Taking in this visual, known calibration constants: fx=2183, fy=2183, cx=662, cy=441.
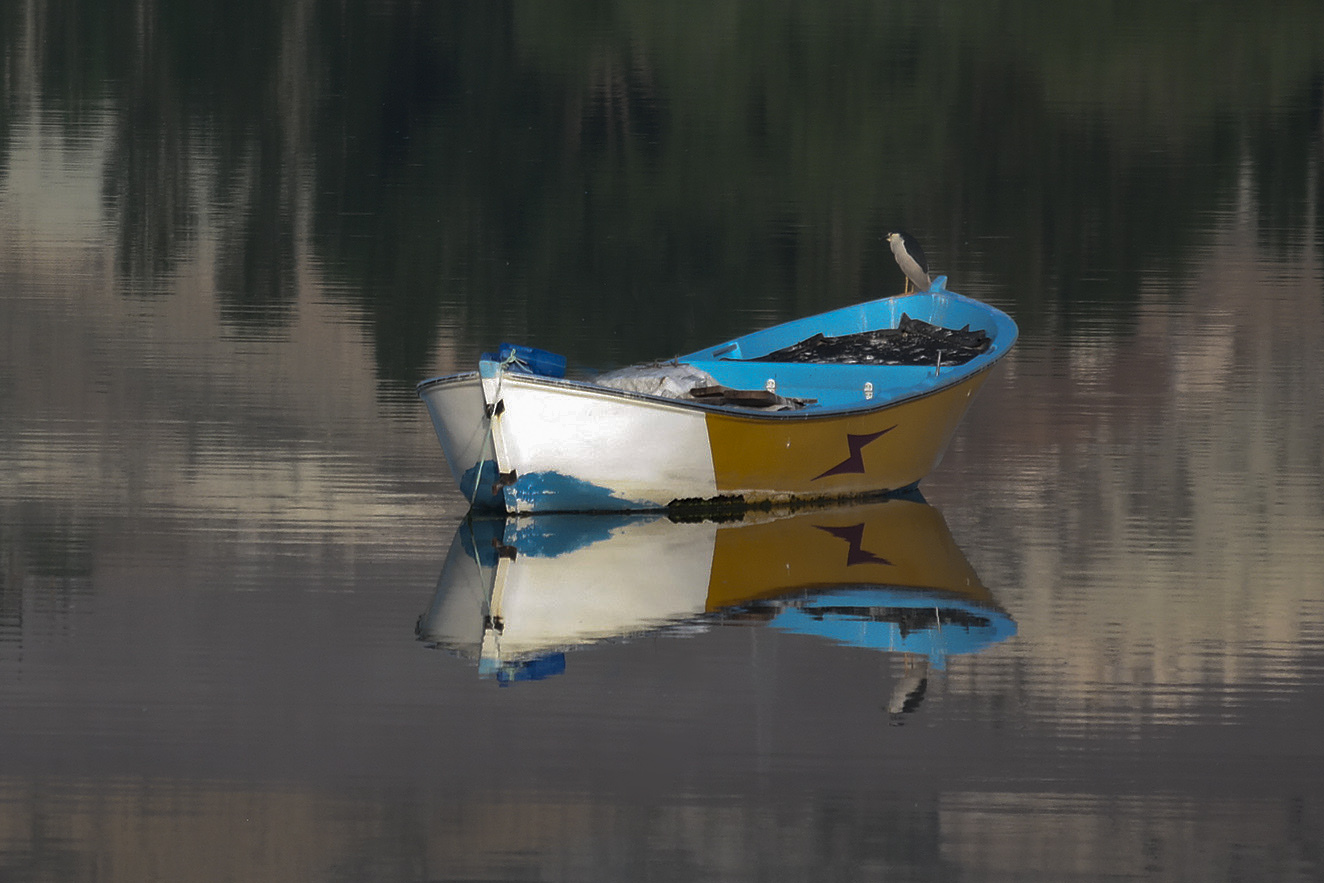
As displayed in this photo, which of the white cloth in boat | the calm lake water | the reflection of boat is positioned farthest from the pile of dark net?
the reflection of boat

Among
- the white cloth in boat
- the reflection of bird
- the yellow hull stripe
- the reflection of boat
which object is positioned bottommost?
the reflection of boat

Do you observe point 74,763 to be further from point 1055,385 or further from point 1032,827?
point 1055,385

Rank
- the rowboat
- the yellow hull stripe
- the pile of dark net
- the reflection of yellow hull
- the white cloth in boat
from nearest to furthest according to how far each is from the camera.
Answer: the reflection of yellow hull < the rowboat < the yellow hull stripe < the white cloth in boat < the pile of dark net

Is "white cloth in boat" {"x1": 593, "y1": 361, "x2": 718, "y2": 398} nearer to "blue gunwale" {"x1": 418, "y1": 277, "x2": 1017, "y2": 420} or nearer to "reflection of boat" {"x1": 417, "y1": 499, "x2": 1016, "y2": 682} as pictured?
"blue gunwale" {"x1": 418, "y1": 277, "x2": 1017, "y2": 420}

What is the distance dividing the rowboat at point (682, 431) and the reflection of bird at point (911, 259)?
283 cm

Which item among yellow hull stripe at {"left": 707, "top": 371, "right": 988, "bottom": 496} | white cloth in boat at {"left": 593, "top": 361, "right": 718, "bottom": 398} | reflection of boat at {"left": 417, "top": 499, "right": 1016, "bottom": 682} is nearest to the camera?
reflection of boat at {"left": 417, "top": 499, "right": 1016, "bottom": 682}

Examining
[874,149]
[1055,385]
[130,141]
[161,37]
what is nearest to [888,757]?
[1055,385]

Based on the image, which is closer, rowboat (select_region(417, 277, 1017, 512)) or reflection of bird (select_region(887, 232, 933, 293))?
rowboat (select_region(417, 277, 1017, 512))

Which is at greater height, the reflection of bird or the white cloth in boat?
the reflection of bird

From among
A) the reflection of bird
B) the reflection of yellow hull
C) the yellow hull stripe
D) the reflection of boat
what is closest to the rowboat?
the yellow hull stripe

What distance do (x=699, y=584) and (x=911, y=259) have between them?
7.01m

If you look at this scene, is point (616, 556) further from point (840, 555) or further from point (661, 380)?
point (661, 380)

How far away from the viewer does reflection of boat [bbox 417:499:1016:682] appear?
1116 centimetres

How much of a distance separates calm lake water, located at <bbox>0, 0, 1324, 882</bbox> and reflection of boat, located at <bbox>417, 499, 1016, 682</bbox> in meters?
0.05
